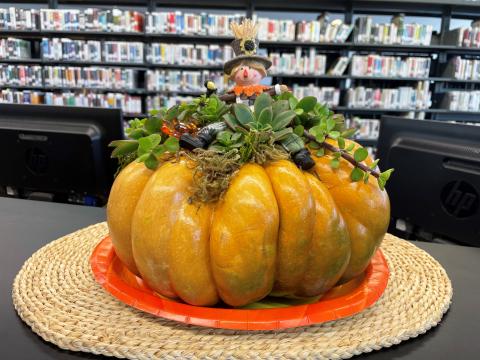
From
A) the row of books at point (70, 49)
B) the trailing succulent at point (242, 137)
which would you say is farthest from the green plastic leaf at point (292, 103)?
the row of books at point (70, 49)

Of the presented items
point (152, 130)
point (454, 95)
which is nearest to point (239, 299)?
point (152, 130)

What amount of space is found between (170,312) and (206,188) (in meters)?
0.15

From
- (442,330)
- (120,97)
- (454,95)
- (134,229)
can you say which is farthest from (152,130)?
(454,95)

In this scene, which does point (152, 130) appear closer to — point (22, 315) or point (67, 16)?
point (22, 315)

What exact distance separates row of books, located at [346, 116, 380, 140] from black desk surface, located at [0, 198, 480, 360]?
3.94m

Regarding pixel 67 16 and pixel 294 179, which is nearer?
pixel 294 179

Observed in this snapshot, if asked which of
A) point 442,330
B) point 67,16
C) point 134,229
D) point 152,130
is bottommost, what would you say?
point 442,330

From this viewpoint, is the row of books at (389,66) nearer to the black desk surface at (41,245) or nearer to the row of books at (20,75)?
the row of books at (20,75)

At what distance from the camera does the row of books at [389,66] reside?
14.2 ft

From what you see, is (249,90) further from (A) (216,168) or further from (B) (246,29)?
(A) (216,168)

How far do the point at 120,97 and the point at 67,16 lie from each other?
99 cm

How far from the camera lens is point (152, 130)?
21.9 inches

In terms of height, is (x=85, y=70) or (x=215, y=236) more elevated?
(x=85, y=70)

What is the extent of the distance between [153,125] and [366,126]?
14.3 feet
